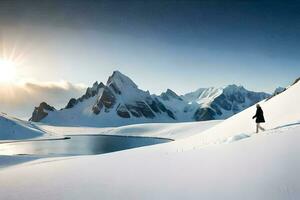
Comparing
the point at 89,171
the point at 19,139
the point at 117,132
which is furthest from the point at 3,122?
the point at 89,171

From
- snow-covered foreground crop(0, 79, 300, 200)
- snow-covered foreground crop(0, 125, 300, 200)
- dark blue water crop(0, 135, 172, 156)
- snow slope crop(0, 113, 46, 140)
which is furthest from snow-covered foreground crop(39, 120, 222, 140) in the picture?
snow-covered foreground crop(0, 125, 300, 200)

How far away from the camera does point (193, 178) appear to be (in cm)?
953

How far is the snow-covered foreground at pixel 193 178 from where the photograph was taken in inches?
317

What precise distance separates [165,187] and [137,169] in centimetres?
307

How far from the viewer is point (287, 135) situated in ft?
45.4

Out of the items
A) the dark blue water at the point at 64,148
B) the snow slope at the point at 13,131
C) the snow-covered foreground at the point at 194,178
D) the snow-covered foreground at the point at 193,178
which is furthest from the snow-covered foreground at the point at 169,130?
the snow-covered foreground at the point at 193,178

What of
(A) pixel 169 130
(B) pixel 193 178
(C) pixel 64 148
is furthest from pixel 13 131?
(B) pixel 193 178

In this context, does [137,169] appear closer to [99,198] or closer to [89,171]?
[89,171]

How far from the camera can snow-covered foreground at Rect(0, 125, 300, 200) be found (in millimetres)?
8055

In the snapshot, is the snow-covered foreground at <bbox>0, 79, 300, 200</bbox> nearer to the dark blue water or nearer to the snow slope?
the dark blue water

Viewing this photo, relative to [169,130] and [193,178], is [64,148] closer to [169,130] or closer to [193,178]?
[169,130]

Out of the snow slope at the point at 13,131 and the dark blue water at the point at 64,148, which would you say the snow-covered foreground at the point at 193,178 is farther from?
the snow slope at the point at 13,131

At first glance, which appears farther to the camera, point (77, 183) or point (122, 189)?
point (77, 183)

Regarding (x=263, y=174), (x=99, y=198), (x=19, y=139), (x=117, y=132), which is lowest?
(x=99, y=198)
